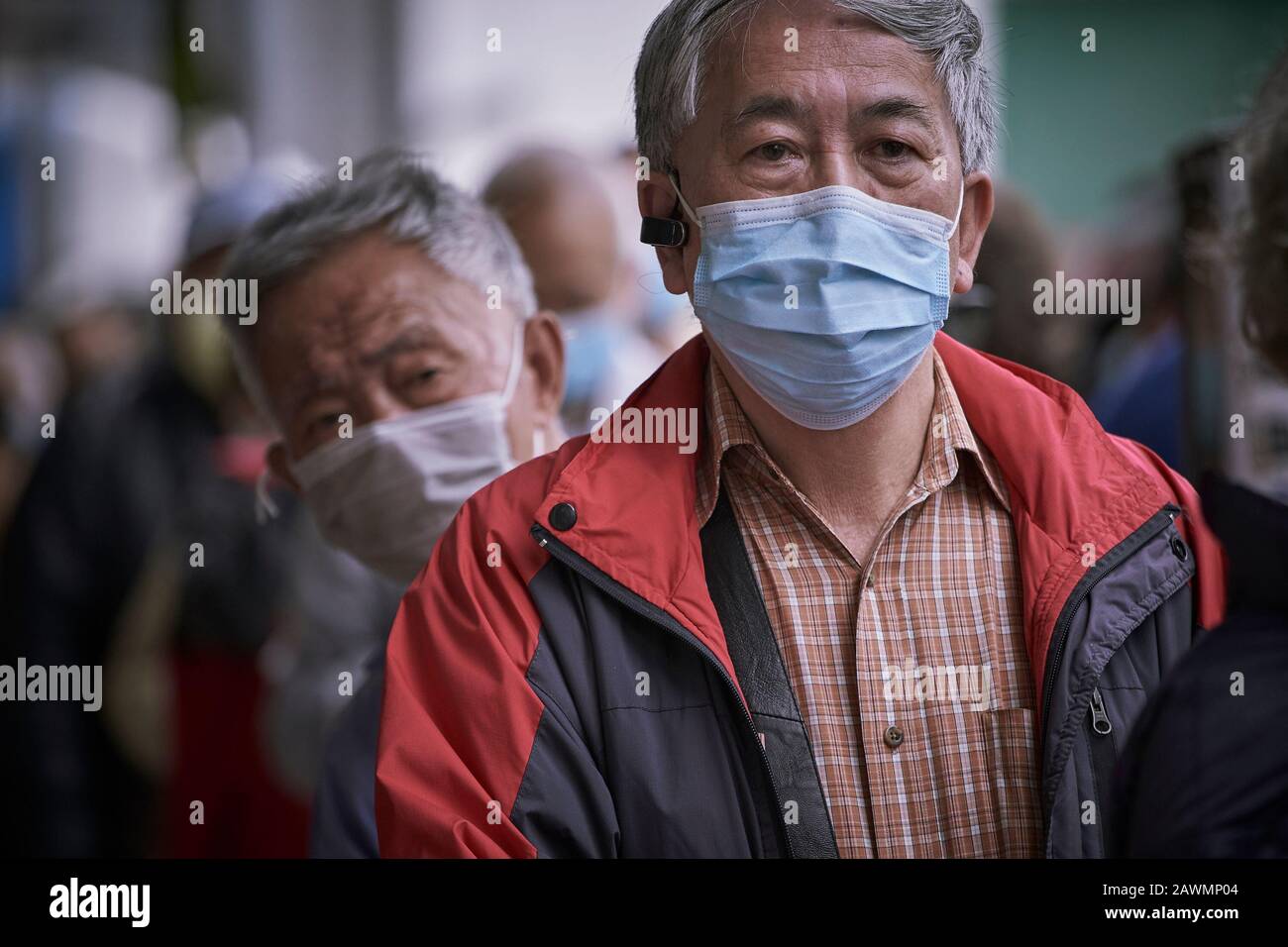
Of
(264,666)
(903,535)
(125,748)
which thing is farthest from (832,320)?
(125,748)

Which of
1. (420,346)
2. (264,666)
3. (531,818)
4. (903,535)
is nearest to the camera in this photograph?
(531,818)

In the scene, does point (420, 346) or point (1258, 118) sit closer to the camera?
point (1258, 118)

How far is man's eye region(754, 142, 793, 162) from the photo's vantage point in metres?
1.78

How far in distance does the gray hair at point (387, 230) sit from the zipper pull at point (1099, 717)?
1078 millimetres

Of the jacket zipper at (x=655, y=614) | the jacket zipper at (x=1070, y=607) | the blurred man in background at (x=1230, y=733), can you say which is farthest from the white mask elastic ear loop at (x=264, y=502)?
the blurred man in background at (x=1230, y=733)

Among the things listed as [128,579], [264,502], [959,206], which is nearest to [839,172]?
[959,206]

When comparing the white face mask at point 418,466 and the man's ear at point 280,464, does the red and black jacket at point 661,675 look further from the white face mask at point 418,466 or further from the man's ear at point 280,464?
the man's ear at point 280,464

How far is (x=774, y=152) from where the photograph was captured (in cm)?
178

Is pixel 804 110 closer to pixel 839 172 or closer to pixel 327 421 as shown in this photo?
pixel 839 172

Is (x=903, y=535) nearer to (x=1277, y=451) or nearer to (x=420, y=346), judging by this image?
(x=1277, y=451)

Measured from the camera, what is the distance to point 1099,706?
5.70ft

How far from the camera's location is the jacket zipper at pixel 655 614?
1.71m
